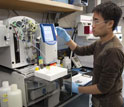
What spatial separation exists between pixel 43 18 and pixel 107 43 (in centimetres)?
120

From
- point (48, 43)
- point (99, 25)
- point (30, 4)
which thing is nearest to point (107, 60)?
point (99, 25)

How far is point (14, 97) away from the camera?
88 cm

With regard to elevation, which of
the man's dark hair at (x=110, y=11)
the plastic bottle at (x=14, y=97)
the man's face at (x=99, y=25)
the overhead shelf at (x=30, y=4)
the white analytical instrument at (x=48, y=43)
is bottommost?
the plastic bottle at (x=14, y=97)

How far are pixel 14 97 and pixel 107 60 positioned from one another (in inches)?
28.4

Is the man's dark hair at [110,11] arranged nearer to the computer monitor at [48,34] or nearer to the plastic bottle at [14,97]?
the computer monitor at [48,34]

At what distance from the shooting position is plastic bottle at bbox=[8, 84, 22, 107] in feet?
2.88

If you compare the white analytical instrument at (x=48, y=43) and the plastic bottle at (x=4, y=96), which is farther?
the white analytical instrument at (x=48, y=43)

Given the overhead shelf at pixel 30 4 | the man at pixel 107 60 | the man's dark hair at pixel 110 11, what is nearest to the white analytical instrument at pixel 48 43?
the overhead shelf at pixel 30 4

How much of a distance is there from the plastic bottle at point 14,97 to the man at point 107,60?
1.56 ft

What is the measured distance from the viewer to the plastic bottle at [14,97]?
2.88 feet

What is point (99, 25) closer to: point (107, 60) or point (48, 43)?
point (107, 60)

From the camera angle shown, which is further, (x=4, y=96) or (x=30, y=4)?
(x=30, y=4)

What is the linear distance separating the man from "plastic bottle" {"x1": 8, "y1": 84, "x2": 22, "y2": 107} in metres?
0.47

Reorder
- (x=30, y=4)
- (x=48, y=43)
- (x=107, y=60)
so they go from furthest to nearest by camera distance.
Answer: (x=30, y=4) < (x=48, y=43) < (x=107, y=60)
